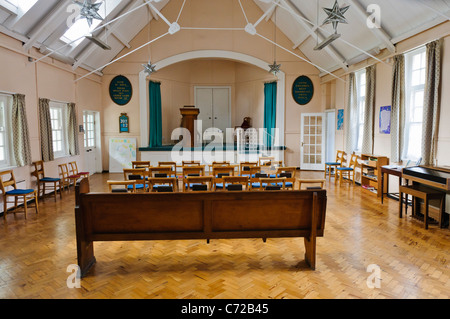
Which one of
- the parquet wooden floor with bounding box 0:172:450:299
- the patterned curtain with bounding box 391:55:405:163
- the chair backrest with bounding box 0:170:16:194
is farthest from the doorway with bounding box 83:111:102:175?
the patterned curtain with bounding box 391:55:405:163

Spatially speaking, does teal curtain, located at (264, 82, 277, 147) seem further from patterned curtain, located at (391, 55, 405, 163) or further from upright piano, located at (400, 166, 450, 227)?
upright piano, located at (400, 166, 450, 227)

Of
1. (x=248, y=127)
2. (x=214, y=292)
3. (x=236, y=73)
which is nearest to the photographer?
(x=214, y=292)

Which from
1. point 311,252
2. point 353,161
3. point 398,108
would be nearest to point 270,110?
point 353,161

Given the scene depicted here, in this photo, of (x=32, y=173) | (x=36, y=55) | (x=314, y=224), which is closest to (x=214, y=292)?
(x=314, y=224)

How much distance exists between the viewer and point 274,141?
37.3ft

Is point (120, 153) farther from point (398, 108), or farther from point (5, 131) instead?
point (398, 108)

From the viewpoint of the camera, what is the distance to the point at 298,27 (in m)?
9.77

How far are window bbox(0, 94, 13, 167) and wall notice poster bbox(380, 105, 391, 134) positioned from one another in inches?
309

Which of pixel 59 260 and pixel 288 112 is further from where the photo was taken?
pixel 288 112

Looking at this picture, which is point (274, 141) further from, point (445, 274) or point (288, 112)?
point (445, 274)

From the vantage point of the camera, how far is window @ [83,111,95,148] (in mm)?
10031

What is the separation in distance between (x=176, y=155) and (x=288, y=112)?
4.25m

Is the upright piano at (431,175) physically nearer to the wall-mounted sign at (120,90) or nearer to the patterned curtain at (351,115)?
the patterned curtain at (351,115)

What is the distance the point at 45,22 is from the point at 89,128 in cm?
455
